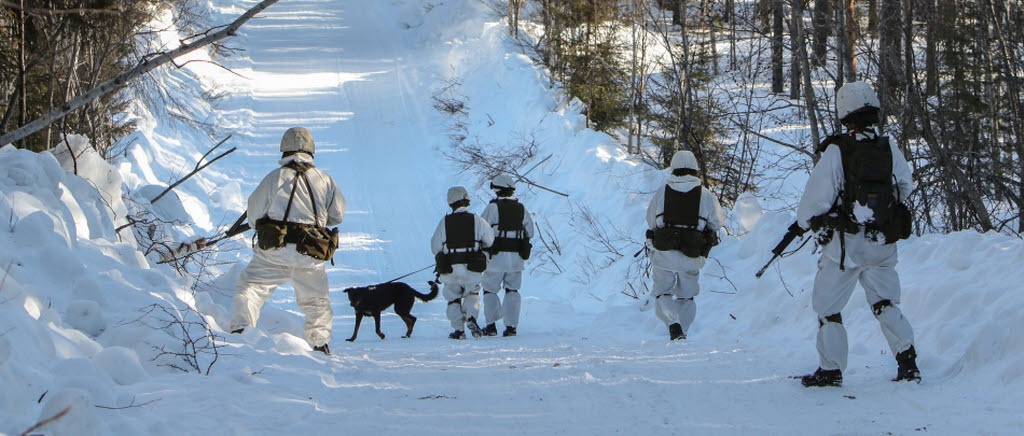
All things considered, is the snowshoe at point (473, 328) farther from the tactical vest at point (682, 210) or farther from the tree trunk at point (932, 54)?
the tree trunk at point (932, 54)

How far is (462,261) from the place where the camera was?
33.5 feet

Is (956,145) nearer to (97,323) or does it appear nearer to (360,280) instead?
(360,280)

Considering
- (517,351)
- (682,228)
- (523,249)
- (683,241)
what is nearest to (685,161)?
(682,228)

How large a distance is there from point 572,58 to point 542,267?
19.2 ft

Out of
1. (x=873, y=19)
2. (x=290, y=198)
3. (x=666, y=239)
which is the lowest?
(x=666, y=239)

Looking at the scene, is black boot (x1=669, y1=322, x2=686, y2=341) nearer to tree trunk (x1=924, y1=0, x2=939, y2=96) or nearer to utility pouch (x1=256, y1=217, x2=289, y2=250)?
utility pouch (x1=256, y1=217, x2=289, y2=250)

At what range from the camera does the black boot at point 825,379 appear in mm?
5156

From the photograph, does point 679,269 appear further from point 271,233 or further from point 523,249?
point 271,233

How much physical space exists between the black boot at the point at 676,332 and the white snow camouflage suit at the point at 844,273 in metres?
3.02

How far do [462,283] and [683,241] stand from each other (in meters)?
3.11

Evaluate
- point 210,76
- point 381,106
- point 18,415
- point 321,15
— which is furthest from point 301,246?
point 321,15

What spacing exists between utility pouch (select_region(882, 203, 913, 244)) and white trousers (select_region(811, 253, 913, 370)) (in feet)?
0.64

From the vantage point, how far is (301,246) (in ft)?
22.9

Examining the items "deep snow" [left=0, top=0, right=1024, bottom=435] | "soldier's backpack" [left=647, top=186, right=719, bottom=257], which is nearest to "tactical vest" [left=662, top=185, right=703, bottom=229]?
"soldier's backpack" [left=647, top=186, right=719, bottom=257]
